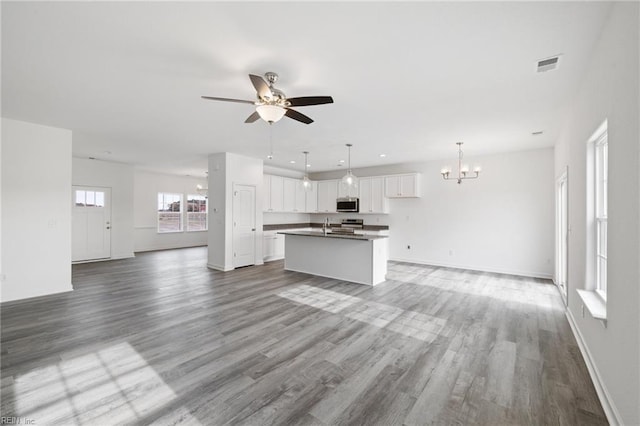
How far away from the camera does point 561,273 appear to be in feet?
15.8

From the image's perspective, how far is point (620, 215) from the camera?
5.72ft

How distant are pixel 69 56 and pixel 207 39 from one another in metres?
1.38

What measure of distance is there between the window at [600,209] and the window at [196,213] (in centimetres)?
1107

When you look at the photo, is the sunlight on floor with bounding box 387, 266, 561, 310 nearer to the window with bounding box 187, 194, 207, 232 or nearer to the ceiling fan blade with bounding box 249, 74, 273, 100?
the ceiling fan blade with bounding box 249, 74, 273, 100

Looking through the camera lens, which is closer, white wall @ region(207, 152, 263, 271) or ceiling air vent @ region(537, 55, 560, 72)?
ceiling air vent @ region(537, 55, 560, 72)

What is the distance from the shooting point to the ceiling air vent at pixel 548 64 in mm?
2467

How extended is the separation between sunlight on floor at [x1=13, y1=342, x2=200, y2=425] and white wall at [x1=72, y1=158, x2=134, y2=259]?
648 cm

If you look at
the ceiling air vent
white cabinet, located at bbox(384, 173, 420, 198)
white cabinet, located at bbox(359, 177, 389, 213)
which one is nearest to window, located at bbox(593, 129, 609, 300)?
the ceiling air vent

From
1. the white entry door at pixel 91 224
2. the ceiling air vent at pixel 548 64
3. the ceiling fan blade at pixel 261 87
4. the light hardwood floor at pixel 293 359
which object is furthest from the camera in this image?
the white entry door at pixel 91 224

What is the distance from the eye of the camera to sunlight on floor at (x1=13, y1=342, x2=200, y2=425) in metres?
1.86

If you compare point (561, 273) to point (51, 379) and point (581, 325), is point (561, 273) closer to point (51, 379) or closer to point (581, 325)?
point (581, 325)

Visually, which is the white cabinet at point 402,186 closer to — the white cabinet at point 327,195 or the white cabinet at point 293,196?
the white cabinet at point 327,195

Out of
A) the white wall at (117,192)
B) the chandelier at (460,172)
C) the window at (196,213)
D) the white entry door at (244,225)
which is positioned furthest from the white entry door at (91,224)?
the chandelier at (460,172)

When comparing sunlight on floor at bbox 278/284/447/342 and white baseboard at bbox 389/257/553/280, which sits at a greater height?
white baseboard at bbox 389/257/553/280
